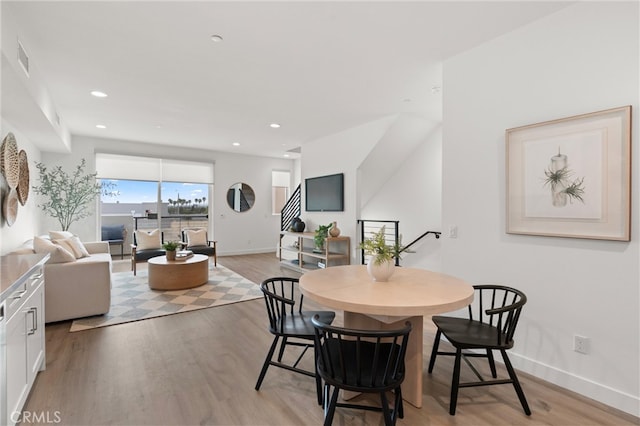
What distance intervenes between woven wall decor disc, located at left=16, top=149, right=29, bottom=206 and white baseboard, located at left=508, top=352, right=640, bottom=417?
5.86 m

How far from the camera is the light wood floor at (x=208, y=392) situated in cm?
190

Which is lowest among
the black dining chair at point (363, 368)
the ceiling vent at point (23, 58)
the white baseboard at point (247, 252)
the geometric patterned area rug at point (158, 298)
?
the geometric patterned area rug at point (158, 298)

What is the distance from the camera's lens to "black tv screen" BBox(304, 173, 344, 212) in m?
5.87

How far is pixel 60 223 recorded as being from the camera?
19.3 ft

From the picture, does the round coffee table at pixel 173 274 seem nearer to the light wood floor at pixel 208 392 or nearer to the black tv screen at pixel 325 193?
the light wood floor at pixel 208 392

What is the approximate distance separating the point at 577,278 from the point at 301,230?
4917 mm

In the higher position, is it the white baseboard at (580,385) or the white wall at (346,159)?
the white wall at (346,159)

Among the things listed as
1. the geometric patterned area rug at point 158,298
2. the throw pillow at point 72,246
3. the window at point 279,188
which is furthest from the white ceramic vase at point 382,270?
the window at point 279,188

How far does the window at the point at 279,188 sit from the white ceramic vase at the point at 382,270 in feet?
23.4

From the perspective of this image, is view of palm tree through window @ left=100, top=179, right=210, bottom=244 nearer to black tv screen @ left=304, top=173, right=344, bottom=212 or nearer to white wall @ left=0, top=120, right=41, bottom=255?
white wall @ left=0, top=120, right=41, bottom=255

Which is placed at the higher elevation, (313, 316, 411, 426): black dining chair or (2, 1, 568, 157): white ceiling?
(2, 1, 568, 157): white ceiling

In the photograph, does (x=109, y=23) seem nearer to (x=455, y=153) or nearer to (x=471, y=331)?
(x=455, y=153)

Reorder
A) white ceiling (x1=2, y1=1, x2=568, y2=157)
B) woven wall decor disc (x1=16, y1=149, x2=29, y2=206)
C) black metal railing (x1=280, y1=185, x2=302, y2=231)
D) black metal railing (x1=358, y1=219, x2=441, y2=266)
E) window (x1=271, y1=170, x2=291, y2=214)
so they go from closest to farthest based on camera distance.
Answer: white ceiling (x1=2, y1=1, x2=568, y2=157)
woven wall decor disc (x1=16, y1=149, x2=29, y2=206)
black metal railing (x1=358, y1=219, x2=441, y2=266)
black metal railing (x1=280, y1=185, x2=302, y2=231)
window (x1=271, y1=170, x2=291, y2=214)

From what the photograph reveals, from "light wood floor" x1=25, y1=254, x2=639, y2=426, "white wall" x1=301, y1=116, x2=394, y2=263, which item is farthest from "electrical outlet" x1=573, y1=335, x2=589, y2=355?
"white wall" x1=301, y1=116, x2=394, y2=263
